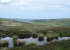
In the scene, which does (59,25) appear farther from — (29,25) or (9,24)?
(9,24)

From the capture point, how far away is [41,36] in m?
4.22

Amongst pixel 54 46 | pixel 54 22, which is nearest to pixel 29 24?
pixel 54 22

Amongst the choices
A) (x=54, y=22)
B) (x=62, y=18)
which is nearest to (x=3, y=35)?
(x=54, y=22)

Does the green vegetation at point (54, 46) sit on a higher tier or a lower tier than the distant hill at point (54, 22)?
lower

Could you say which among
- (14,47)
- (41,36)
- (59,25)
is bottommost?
(14,47)

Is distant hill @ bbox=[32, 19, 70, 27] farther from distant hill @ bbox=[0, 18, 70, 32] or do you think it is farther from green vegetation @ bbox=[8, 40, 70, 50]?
green vegetation @ bbox=[8, 40, 70, 50]

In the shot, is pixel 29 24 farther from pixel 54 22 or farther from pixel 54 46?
pixel 54 46

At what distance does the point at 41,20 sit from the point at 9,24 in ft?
3.17

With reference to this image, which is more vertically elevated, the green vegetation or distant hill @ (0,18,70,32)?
distant hill @ (0,18,70,32)

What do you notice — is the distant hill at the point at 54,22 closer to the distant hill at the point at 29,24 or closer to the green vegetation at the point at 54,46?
the distant hill at the point at 29,24

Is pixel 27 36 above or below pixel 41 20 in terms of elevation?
below

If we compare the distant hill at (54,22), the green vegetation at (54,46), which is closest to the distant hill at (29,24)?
the distant hill at (54,22)

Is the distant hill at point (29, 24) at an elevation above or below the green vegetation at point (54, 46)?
above

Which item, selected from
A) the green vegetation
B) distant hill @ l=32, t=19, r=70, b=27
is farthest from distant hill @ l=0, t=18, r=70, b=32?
the green vegetation
